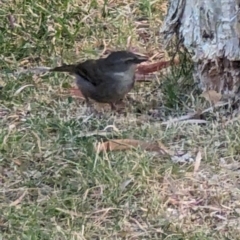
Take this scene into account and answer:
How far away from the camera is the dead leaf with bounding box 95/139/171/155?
4.59 meters

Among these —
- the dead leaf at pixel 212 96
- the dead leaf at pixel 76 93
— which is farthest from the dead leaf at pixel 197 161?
the dead leaf at pixel 76 93

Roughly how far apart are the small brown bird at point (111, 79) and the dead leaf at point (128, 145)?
2.20 ft

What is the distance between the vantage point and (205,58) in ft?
16.8

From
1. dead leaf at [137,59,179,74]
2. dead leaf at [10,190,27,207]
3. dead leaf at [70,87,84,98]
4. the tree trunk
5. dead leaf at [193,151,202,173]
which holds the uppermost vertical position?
the tree trunk

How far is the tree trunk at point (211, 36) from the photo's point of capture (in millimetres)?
4992

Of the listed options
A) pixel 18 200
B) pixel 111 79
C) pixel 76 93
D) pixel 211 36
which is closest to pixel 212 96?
pixel 211 36

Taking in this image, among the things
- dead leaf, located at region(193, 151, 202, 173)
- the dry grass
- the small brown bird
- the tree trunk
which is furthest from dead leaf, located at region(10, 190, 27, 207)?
the tree trunk

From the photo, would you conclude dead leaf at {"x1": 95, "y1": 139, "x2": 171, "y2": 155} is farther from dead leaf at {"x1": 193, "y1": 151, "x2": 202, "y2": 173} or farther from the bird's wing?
the bird's wing

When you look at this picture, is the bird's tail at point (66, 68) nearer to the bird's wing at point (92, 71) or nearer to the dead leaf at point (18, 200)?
the bird's wing at point (92, 71)

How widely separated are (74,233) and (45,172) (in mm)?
648

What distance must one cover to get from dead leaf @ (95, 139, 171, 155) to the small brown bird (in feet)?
2.20

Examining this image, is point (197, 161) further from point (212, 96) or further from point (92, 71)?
point (92, 71)

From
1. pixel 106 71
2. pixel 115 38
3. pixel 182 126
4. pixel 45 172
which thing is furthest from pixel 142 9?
pixel 45 172

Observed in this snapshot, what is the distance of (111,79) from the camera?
5.34 meters
